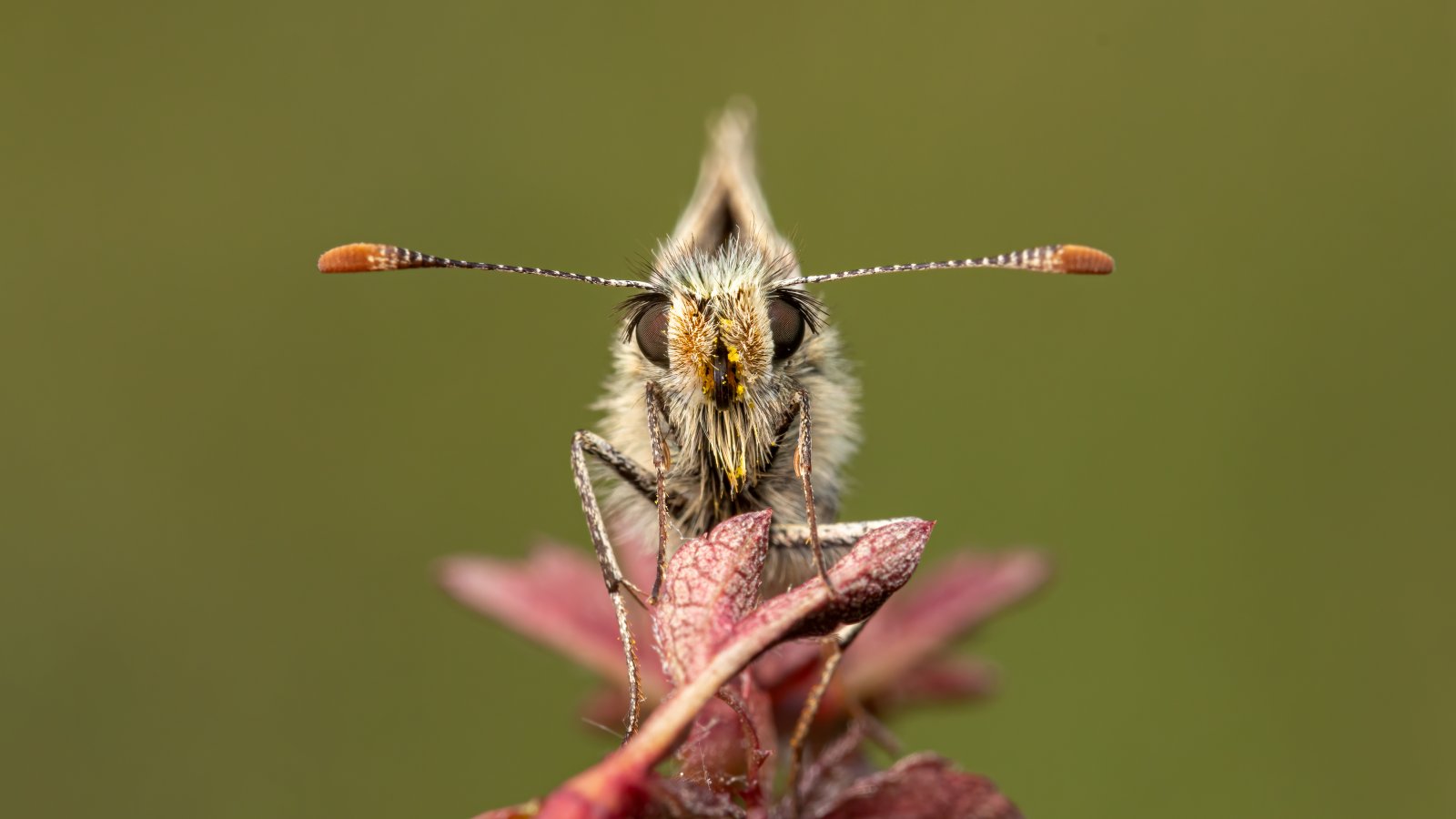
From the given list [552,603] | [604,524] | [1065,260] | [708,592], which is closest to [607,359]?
[552,603]

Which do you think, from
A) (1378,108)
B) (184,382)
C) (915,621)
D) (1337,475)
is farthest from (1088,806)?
(184,382)

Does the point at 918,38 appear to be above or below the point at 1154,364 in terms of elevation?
above

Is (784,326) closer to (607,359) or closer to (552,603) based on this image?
(552,603)

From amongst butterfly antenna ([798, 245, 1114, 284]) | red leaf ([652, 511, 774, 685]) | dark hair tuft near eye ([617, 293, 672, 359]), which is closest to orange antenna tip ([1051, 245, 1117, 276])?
butterfly antenna ([798, 245, 1114, 284])

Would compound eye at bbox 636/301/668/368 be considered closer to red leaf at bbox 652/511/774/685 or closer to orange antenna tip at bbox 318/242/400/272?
orange antenna tip at bbox 318/242/400/272

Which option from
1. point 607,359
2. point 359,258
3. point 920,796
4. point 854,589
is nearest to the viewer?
point 854,589

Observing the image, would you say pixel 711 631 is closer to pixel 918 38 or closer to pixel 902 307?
pixel 902 307

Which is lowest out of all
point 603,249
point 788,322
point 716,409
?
point 716,409
